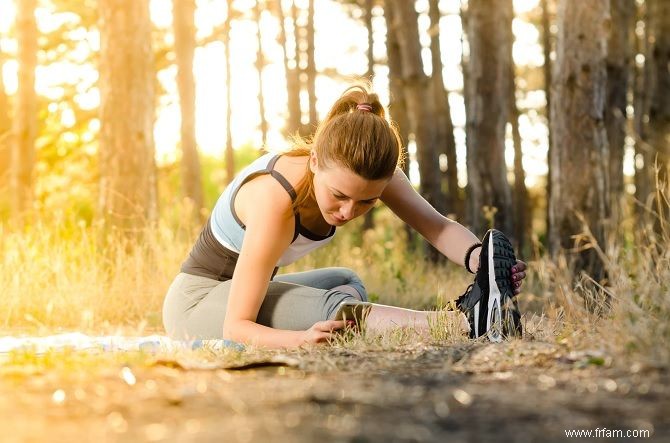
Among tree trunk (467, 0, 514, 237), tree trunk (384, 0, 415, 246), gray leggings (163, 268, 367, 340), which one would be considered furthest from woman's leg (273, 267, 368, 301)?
tree trunk (384, 0, 415, 246)

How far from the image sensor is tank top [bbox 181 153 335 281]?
15.4 ft

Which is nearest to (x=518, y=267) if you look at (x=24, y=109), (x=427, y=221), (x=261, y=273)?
(x=427, y=221)

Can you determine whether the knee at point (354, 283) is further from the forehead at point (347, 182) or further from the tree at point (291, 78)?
the tree at point (291, 78)

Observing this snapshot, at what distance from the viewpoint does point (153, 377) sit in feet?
10.3

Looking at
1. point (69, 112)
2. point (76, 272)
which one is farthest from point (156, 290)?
point (69, 112)

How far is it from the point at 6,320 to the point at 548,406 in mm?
5055

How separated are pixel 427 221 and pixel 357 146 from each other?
1.03 m

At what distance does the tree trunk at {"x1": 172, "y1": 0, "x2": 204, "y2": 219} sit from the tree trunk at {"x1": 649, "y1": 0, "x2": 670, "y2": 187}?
22.9 feet

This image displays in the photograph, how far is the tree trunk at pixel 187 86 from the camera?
51.1 ft

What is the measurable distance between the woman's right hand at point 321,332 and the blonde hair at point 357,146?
571 millimetres

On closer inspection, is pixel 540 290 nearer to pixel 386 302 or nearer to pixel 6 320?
pixel 386 302

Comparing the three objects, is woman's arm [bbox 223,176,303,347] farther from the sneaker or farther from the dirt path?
the dirt path

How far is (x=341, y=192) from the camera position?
4.25 m

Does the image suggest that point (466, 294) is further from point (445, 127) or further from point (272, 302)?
point (445, 127)
